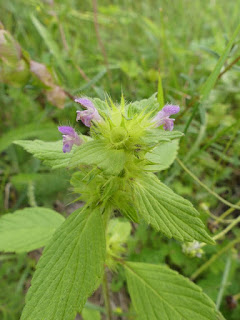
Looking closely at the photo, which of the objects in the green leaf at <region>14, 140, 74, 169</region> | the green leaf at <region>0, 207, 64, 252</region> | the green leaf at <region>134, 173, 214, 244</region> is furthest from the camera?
the green leaf at <region>0, 207, 64, 252</region>

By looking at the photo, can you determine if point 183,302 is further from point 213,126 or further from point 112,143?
point 213,126

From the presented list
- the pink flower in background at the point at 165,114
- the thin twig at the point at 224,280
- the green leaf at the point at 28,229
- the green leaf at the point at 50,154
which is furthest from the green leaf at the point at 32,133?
the thin twig at the point at 224,280

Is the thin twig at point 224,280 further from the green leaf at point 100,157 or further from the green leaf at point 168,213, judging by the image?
the green leaf at point 100,157

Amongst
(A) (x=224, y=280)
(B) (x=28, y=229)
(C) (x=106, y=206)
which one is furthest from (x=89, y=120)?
(A) (x=224, y=280)

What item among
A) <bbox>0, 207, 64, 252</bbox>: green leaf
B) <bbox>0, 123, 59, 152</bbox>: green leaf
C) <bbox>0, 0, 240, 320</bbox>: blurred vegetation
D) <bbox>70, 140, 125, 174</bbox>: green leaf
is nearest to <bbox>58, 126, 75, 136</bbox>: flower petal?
<bbox>70, 140, 125, 174</bbox>: green leaf

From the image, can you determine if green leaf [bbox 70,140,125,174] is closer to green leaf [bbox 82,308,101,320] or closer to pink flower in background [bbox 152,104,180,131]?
pink flower in background [bbox 152,104,180,131]

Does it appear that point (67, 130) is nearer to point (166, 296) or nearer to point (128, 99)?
point (166, 296)
